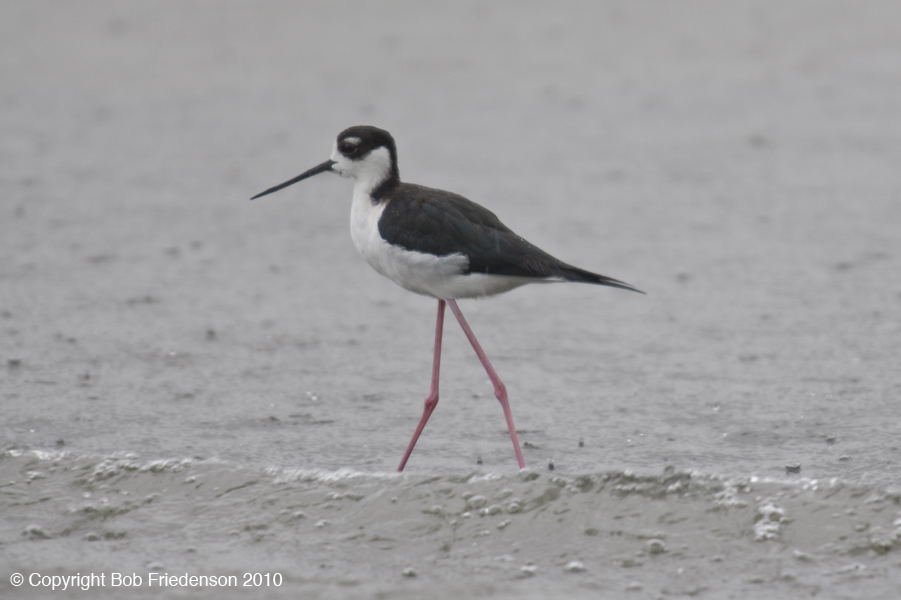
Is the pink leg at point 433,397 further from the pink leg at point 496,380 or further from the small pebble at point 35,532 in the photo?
the small pebble at point 35,532

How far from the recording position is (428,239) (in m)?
4.77

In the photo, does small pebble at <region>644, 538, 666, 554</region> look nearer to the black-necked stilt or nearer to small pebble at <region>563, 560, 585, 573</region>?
small pebble at <region>563, 560, 585, 573</region>

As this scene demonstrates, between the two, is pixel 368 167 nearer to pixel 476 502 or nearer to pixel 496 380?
pixel 496 380

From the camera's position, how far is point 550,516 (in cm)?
473

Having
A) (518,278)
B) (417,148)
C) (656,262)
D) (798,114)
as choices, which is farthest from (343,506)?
(798,114)

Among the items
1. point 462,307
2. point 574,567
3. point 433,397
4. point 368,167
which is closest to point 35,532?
point 433,397

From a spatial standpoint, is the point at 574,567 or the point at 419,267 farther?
the point at 419,267

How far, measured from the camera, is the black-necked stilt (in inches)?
189

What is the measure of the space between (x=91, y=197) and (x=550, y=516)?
5.81 m

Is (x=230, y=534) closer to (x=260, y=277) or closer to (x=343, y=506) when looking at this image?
(x=343, y=506)

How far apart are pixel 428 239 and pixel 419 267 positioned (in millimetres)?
126

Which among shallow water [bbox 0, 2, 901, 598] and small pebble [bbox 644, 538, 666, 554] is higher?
shallow water [bbox 0, 2, 901, 598]

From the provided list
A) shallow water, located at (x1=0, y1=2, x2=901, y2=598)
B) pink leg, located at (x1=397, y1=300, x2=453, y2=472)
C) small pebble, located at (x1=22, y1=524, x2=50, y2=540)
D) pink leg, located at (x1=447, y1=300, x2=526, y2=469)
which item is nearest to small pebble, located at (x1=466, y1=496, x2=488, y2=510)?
→ shallow water, located at (x1=0, y1=2, x2=901, y2=598)

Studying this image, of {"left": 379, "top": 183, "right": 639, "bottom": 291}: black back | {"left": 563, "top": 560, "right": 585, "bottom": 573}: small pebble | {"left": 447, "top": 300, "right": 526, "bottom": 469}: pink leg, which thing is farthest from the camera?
{"left": 447, "top": 300, "right": 526, "bottom": 469}: pink leg
